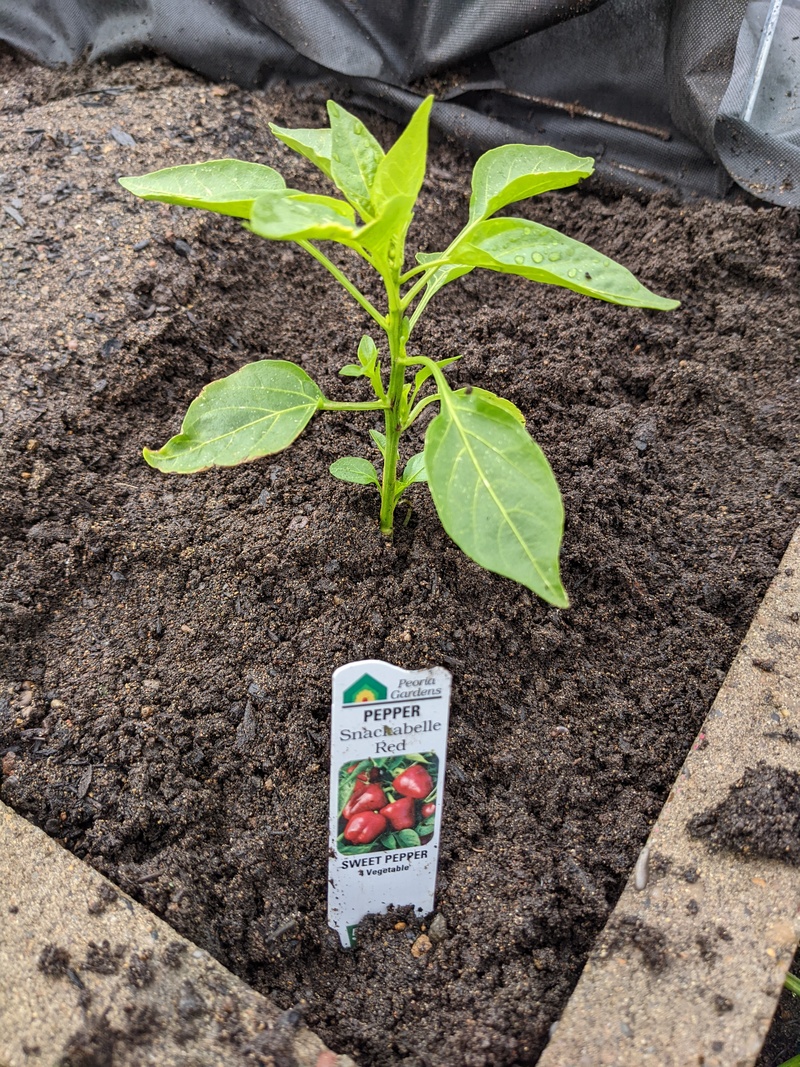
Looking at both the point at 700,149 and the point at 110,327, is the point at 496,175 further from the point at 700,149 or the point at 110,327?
the point at 700,149

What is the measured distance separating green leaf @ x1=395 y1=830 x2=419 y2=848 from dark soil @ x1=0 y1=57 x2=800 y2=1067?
180 millimetres

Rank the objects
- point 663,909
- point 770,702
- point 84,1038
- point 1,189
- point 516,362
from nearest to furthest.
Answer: point 84,1038, point 663,909, point 770,702, point 516,362, point 1,189

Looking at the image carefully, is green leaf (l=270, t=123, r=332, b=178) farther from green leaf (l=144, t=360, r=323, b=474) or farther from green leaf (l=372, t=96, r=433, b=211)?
green leaf (l=144, t=360, r=323, b=474)

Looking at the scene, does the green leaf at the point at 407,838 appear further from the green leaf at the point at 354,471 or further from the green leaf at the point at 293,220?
the green leaf at the point at 293,220

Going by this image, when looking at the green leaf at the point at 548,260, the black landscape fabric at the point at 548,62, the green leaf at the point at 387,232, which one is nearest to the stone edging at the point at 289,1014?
the green leaf at the point at 548,260

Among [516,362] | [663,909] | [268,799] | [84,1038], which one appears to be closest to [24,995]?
[84,1038]

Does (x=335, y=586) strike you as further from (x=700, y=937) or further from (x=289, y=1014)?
(x=700, y=937)

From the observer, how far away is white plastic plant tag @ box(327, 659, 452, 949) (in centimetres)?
120

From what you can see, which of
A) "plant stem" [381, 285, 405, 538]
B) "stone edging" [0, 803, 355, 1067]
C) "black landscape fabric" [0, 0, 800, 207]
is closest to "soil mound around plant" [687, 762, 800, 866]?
"stone edging" [0, 803, 355, 1067]

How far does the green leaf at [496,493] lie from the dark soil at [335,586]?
21.0 inches

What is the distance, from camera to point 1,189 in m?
2.57

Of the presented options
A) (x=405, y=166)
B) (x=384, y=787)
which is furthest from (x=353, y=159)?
(x=384, y=787)

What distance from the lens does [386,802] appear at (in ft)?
4.20

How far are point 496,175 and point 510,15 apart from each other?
1790mm
